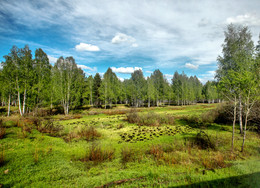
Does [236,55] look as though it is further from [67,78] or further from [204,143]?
[67,78]

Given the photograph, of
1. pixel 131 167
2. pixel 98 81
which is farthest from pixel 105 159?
pixel 98 81

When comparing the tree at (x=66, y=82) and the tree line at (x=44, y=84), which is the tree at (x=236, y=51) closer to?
the tree line at (x=44, y=84)

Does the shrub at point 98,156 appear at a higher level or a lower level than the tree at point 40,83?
lower

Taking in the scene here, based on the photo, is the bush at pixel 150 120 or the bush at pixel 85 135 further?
the bush at pixel 150 120

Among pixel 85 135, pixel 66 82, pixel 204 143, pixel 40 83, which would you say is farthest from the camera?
pixel 66 82

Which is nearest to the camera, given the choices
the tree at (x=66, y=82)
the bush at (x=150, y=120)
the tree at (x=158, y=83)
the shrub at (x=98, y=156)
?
the shrub at (x=98, y=156)

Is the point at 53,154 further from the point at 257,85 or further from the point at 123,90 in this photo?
the point at 123,90

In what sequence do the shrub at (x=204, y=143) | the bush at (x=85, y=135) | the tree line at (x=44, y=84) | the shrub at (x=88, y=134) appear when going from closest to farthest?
the shrub at (x=204, y=143)
the bush at (x=85, y=135)
the shrub at (x=88, y=134)
the tree line at (x=44, y=84)

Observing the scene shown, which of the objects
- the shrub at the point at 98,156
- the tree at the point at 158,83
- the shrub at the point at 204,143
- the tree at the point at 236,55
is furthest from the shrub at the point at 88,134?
the tree at the point at 158,83

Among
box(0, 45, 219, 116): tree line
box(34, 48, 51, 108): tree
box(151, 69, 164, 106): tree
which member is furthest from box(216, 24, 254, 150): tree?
box(151, 69, 164, 106): tree

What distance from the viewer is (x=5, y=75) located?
62.2 ft

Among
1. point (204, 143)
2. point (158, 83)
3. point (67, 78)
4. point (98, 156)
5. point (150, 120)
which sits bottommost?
point (204, 143)

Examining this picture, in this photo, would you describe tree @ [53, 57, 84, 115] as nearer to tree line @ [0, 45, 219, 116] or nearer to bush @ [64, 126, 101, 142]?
tree line @ [0, 45, 219, 116]

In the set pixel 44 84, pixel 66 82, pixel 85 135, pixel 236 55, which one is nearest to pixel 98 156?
pixel 85 135
